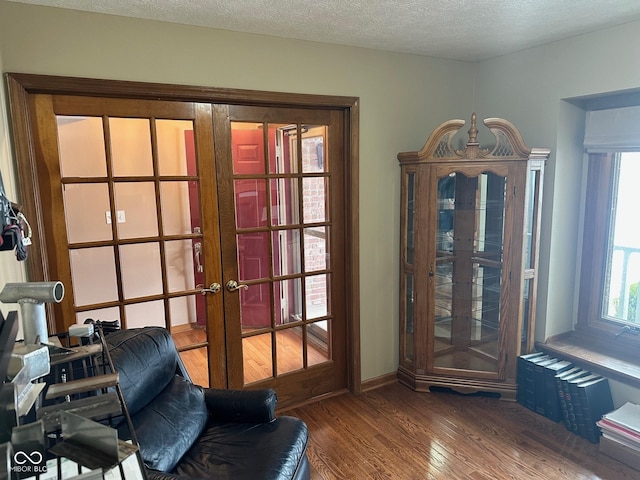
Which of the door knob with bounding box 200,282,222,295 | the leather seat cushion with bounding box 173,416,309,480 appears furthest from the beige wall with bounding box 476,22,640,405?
the door knob with bounding box 200,282,222,295

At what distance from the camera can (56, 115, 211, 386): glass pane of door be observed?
2.31 meters

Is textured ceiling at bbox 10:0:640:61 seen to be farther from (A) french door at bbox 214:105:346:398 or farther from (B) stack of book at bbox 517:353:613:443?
(B) stack of book at bbox 517:353:613:443

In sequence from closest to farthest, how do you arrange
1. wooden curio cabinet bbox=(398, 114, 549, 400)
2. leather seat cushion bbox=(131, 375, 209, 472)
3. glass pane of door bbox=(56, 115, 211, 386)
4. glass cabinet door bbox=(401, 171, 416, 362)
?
leather seat cushion bbox=(131, 375, 209, 472), glass pane of door bbox=(56, 115, 211, 386), wooden curio cabinet bbox=(398, 114, 549, 400), glass cabinet door bbox=(401, 171, 416, 362)

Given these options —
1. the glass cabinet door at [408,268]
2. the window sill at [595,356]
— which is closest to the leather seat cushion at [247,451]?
the glass cabinet door at [408,268]

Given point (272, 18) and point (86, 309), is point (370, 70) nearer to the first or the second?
point (272, 18)

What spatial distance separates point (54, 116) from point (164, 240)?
83cm

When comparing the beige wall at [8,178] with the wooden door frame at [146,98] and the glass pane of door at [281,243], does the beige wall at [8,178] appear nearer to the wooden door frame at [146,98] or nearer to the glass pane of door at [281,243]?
the wooden door frame at [146,98]

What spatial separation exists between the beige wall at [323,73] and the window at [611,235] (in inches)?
40.5

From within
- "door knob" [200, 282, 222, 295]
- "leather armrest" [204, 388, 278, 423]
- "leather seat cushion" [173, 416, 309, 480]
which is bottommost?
"leather seat cushion" [173, 416, 309, 480]

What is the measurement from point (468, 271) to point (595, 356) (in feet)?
3.14

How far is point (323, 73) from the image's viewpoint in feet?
9.32

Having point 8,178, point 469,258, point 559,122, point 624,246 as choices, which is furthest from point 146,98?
point 624,246

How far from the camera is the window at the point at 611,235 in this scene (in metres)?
2.83

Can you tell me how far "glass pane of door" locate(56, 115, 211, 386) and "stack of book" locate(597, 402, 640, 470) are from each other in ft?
8.10
